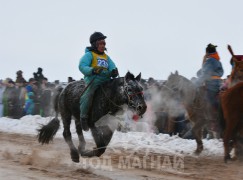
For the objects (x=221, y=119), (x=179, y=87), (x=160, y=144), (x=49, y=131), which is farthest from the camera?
(x=160, y=144)

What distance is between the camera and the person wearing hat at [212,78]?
1300 cm

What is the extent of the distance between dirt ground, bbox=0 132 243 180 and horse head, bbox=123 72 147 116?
1.22 metres

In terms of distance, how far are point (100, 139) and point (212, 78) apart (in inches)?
190

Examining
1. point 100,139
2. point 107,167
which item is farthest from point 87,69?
point 107,167

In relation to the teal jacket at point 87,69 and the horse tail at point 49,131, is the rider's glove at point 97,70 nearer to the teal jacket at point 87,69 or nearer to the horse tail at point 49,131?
the teal jacket at point 87,69

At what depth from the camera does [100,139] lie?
9312mm

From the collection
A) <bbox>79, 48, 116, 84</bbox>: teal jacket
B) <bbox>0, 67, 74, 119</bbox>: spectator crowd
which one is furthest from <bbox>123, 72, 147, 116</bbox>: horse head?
<bbox>0, 67, 74, 119</bbox>: spectator crowd

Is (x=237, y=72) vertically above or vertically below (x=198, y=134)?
above

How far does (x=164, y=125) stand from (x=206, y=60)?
4092 mm

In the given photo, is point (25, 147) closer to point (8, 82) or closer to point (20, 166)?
point (20, 166)

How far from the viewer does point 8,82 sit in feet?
76.3

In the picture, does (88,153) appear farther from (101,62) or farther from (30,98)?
(30,98)

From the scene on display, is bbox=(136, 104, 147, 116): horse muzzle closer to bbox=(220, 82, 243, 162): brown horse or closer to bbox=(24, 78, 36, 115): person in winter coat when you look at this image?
bbox=(220, 82, 243, 162): brown horse

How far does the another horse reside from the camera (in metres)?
8.94
